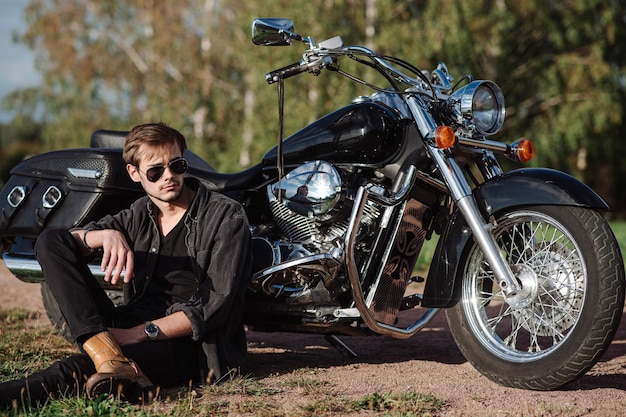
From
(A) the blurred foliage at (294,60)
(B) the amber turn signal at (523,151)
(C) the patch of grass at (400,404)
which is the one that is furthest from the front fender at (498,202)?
(A) the blurred foliage at (294,60)

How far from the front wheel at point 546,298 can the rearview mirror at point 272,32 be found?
1379mm

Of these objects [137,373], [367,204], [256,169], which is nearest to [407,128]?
[367,204]

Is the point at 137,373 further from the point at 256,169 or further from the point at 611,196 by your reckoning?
the point at 611,196

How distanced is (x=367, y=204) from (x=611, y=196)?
29.2m

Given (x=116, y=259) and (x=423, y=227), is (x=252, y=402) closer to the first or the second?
(x=116, y=259)

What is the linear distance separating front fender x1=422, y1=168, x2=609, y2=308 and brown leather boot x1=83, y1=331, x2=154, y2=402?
1.48 metres

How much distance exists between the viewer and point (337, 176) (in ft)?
14.4

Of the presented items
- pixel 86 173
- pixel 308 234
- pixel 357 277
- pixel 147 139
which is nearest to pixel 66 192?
pixel 86 173

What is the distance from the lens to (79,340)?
378 cm

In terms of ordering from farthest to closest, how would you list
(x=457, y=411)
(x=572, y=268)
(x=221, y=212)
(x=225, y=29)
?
(x=225, y=29) < (x=221, y=212) < (x=572, y=268) < (x=457, y=411)

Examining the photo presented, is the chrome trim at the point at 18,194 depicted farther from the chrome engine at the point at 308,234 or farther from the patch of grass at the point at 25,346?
Result: the chrome engine at the point at 308,234

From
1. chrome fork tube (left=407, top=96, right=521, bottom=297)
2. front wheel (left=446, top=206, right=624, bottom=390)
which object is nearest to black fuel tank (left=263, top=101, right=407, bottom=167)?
chrome fork tube (left=407, top=96, right=521, bottom=297)

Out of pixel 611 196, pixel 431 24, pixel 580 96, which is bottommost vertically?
pixel 611 196

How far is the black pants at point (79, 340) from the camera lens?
143 inches
